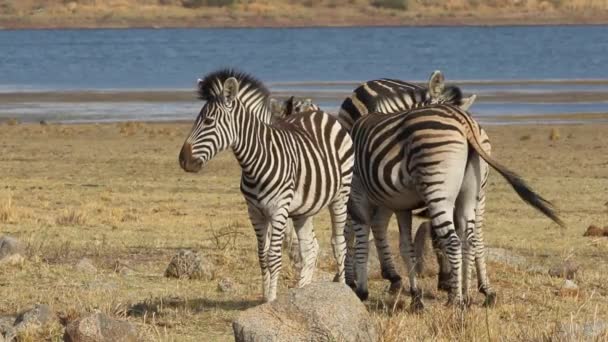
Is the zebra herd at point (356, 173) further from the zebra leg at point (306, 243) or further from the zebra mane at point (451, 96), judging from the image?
the zebra mane at point (451, 96)

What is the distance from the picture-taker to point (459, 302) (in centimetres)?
1013

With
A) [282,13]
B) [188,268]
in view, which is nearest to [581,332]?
[188,268]

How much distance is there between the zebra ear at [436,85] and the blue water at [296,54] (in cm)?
3646

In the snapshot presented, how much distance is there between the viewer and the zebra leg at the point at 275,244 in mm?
9680

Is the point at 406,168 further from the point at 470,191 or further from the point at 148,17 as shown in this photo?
the point at 148,17

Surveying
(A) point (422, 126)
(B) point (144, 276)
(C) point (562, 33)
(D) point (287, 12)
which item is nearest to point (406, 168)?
(A) point (422, 126)

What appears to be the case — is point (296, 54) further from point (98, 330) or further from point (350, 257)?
point (98, 330)

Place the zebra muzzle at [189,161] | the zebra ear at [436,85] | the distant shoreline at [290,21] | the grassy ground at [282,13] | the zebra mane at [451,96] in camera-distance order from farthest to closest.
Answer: the distant shoreline at [290,21] → the grassy ground at [282,13] → the zebra mane at [451,96] → the zebra ear at [436,85] → the zebra muzzle at [189,161]

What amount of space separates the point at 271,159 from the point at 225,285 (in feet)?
6.33

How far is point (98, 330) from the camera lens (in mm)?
8539

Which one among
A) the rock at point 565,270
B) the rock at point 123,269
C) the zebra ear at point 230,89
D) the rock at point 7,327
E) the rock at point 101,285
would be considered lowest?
the rock at point 123,269

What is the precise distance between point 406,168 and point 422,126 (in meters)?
0.34

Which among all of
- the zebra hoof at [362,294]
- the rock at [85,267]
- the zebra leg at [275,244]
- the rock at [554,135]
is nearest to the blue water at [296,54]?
the rock at [554,135]

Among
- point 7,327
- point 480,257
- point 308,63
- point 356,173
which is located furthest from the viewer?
point 308,63
